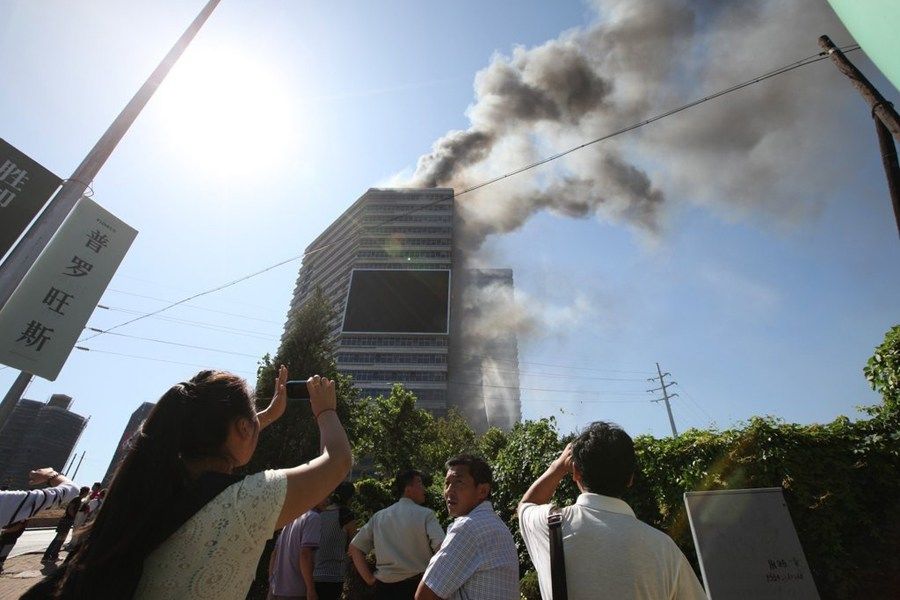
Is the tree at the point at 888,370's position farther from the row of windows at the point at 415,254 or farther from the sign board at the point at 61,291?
the row of windows at the point at 415,254

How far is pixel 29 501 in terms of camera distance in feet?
8.31

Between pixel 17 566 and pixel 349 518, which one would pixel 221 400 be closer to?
pixel 349 518

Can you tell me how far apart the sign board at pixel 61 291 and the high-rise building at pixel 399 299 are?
80.3ft

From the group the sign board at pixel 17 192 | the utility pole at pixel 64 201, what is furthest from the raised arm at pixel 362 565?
the sign board at pixel 17 192

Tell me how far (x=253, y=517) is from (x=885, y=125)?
6.52 meters

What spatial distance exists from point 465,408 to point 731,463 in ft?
210

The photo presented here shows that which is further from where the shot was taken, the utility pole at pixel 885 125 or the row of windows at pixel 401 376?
the row of windows at pixel 401 376

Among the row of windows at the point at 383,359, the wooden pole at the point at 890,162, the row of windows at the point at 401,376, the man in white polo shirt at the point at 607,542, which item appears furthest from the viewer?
the row of windows at the point at 383,359

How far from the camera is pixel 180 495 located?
1.13 meters

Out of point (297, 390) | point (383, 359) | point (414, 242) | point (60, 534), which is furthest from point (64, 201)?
point (414, 242)

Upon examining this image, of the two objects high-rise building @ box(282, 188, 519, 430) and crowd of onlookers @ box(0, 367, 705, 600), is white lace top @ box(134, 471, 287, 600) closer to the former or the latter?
crowd of onlookers @ box(0, 367, 705, 600)

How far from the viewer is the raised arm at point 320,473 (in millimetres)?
1240

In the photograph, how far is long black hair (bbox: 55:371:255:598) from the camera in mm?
988

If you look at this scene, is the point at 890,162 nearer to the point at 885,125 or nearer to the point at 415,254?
the point at 885,125
